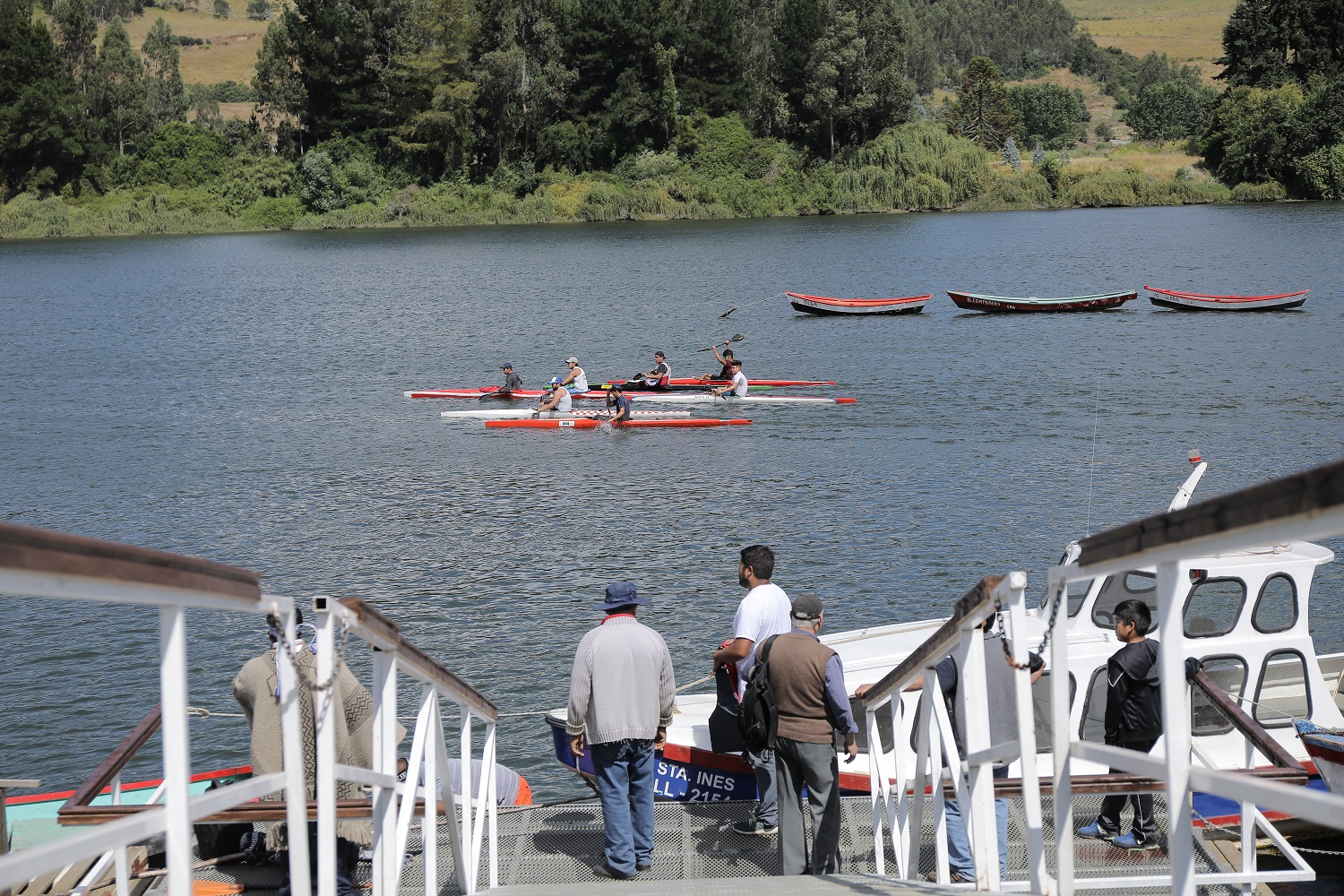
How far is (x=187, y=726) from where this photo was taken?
312 centimetres

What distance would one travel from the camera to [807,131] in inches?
5005

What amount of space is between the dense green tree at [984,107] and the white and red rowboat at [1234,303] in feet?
388

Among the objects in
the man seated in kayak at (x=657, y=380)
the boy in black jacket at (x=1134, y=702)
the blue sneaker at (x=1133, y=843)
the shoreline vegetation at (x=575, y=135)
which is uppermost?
the shoreline vegetation at (x=575, y=135)

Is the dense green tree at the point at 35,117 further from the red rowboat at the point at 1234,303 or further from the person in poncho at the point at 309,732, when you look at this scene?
the person in poncho at the point at 309,732

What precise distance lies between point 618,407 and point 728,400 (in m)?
3.63

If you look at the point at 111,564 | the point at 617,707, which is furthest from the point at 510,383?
the point at 111,564

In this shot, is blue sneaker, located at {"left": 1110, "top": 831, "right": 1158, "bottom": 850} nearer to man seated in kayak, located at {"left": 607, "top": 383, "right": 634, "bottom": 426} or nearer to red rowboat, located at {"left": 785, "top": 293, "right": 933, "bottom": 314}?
man seated in kayak, located at {"left": 607, "top": 383, "right": 634, "bottom": 426}

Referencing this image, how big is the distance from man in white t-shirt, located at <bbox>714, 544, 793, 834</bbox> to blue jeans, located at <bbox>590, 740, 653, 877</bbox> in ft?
2.65

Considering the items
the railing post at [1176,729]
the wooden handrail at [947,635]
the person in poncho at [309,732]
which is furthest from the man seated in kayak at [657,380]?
the railing post at [1176,729]

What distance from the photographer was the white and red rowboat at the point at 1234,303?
5306 cm

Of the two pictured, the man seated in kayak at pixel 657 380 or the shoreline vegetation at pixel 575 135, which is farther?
the shoreline vegetation at pixel 575 135

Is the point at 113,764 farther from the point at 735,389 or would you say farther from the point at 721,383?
the point at 721,383

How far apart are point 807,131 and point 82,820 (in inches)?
4959

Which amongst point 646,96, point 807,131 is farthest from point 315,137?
point 807,131
